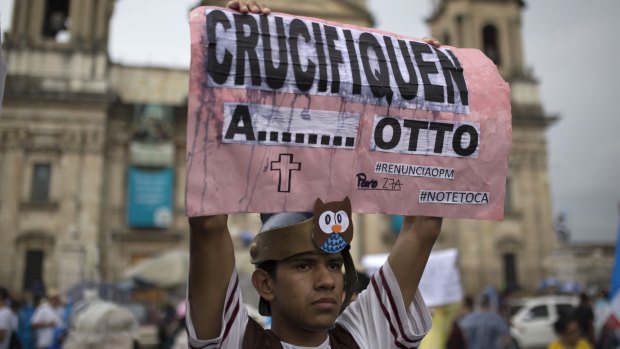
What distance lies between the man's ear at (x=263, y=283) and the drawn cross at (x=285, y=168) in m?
0.32

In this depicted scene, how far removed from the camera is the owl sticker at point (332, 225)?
5.80 ft

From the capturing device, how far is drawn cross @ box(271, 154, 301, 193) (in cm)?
173

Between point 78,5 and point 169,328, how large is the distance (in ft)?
68.2

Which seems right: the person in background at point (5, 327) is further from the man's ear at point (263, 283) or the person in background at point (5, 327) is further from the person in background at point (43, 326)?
the man's ear at point (263, 283)

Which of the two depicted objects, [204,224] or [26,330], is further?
[26,330]

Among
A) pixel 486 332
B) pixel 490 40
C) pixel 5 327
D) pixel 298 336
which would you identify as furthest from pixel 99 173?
pixel 298 336

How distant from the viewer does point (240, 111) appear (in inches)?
67.4

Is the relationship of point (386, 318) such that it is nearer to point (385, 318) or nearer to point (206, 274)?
point (385, 318)

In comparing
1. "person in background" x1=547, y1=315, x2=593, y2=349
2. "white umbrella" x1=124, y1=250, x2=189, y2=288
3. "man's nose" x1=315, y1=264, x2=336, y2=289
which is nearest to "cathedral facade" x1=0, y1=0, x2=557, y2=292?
"white umbrella" x1=124, y1=250, x2=189, y2=288

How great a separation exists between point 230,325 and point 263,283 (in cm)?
22

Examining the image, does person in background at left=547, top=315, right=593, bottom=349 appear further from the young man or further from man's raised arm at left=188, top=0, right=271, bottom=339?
man's raised arm at left=188, top=0, right=271, bottom=339

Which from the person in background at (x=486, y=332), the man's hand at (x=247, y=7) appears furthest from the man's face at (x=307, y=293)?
the person in background at (x=486, y=332)

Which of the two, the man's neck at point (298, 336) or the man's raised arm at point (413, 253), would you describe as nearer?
the man's neck at point (298, 336)

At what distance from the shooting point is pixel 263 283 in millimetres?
1865
